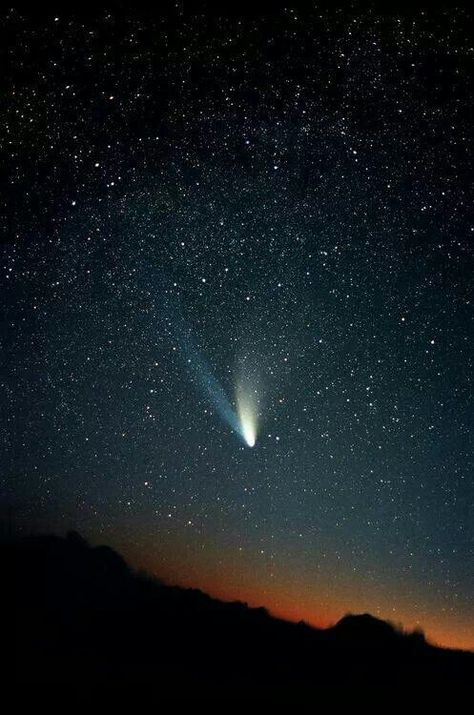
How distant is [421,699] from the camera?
39156mm

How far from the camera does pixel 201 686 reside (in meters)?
42.0

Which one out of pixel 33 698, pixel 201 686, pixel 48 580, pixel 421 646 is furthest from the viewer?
pixel 48 580

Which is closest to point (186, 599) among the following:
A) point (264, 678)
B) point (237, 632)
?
point (237, 632)

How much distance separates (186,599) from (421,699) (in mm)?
39461

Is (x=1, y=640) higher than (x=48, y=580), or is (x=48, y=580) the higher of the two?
(x=48, y=580)

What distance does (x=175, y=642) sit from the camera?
198ft

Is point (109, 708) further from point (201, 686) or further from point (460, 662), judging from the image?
point (460, 662)

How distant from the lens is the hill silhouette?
44.8 m

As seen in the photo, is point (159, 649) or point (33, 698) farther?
point (159, 649)

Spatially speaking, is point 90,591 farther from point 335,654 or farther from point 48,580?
point 335,654

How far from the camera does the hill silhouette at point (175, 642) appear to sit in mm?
44812

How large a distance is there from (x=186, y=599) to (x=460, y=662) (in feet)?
107

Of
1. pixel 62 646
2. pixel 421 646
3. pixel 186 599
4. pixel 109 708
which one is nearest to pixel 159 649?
pixel 62 646

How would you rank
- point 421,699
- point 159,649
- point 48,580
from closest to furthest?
point 421,699 → point 159,649 → point 48,580
